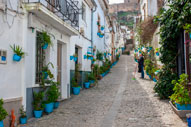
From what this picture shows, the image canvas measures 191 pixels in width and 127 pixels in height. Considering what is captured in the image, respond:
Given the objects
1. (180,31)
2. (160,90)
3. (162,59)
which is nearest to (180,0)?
(180,31)

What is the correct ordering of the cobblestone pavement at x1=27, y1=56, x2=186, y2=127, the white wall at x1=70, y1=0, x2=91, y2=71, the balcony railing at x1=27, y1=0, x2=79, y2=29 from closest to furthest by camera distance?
1. the cobblestone pavement at x1=27, y1=56, x2=186, y2=127
2. the balcony railing at x1=27, y1=0, x2=79, y2=29
3. the white wall at x1=70, y1=0, x2=91, y2=71

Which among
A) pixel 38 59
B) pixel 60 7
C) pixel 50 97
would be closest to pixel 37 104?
pixel 50 97

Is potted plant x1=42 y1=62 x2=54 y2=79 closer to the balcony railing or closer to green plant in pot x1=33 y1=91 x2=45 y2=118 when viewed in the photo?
green plant in pot x1=33 y1=91 x2=45 y2=118

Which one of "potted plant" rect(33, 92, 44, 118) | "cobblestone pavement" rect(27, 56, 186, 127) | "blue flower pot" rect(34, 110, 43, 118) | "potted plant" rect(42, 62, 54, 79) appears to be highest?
"potted plant" rect(42, 62, 54, 79)

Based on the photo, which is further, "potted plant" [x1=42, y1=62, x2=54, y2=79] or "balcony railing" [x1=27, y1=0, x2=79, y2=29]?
"balcony railing" [x1=27, y1=0, x2=79, y2=29]

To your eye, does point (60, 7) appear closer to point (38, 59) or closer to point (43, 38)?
point (43, 38)

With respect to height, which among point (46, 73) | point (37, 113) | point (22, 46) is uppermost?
point (22, 46)

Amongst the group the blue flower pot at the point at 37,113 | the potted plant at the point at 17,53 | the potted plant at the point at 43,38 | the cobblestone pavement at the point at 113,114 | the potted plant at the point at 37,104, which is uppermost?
the potted plant at the point at 43,38

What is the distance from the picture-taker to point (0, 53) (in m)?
5.07

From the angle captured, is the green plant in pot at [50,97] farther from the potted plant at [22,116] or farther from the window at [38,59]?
the potted plant at [22,116]

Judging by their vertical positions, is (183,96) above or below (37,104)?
above

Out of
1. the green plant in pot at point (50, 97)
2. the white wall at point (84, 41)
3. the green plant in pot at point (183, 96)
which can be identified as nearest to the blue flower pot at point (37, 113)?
the green plant in pot at point (50, 97)

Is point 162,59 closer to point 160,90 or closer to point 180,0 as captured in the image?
point 160,90

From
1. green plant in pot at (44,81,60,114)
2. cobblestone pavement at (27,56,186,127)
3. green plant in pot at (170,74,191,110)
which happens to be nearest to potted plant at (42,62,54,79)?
green plant in pot at (44,81,60,114)
